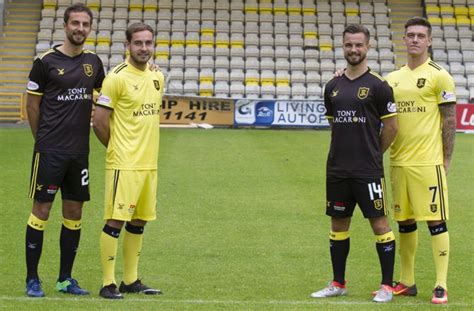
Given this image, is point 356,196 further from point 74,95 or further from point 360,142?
point 74,95

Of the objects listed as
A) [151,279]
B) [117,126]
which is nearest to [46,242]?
[151,279]

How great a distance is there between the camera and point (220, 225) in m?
11.7

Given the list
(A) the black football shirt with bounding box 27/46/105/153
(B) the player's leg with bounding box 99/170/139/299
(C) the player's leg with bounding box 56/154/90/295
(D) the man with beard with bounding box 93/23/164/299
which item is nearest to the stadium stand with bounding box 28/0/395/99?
(C) the player's leg with bounding box 56/154/90/295

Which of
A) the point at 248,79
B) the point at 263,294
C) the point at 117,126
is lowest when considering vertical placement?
the point at 263,294

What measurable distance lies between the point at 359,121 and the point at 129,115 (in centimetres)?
186

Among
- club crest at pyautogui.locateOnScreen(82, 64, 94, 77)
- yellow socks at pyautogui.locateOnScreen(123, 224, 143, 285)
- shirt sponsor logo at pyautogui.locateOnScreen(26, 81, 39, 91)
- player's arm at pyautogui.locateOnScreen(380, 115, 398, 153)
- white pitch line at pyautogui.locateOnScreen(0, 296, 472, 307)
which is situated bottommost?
white pitch line at pyautogui.locateOnScreen(0, 296, 472, 307)

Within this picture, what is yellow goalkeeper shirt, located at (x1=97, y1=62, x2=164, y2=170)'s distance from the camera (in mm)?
7602

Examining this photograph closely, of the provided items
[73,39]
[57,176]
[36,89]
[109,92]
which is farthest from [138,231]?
[73,39]

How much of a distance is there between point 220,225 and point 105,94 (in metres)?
4.45

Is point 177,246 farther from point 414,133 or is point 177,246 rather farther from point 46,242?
point 414,133

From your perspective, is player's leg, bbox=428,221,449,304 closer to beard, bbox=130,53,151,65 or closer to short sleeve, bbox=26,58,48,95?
beard, bbox=130,53,151,65

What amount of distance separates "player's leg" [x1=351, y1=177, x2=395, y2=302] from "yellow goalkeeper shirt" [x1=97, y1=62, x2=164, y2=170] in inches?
68.8

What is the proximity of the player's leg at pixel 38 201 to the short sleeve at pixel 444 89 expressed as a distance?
317 cm

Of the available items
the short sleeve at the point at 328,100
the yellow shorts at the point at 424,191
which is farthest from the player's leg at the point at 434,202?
the short sleeve at the point at 328,100
